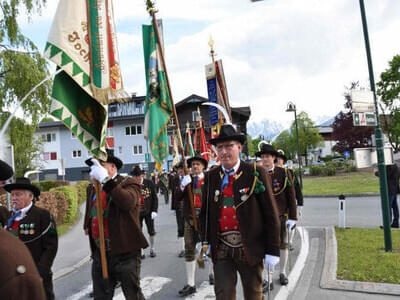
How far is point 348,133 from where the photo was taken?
49.6 m

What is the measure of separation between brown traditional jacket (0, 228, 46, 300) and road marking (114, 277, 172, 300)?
4.67 m

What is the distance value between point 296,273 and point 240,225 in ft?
10.9

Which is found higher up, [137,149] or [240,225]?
[137,149]

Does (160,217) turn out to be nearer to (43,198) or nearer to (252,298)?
(43,198)

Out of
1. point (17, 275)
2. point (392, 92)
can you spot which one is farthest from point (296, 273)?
point (392, 92)

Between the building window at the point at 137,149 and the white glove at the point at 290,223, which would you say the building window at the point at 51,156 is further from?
the white glove at the point at 290,223

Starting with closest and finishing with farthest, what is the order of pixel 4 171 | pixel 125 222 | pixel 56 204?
pixel 4 171 → pixel 125 222 → pixel 56 204

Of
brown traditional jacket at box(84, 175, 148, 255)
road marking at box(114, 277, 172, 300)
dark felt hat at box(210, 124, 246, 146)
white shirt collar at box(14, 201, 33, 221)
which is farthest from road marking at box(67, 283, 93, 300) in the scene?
dark felt hat at box(210, 124, 246, 146)

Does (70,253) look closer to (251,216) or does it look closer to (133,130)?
(251,216)

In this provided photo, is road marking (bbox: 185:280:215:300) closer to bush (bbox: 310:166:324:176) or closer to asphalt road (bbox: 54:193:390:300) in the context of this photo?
asphalt road (bbox: 54:193:390:300)

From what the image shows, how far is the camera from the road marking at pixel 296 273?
5.54 metres

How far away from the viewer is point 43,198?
1234cm

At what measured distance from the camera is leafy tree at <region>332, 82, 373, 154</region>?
48.8 m

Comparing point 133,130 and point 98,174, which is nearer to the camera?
point 98,174
